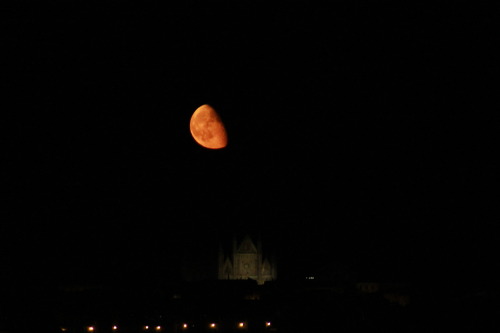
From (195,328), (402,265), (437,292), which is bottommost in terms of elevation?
(195,328)

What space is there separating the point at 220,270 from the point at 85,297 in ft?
121

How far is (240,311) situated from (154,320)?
5.39 meters

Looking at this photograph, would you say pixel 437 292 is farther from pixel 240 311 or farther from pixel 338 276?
pixel 338 276

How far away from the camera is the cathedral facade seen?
75.6m

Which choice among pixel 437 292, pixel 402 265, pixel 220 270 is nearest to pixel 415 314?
pixel 437 292

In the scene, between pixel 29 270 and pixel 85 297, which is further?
pixel 29 270

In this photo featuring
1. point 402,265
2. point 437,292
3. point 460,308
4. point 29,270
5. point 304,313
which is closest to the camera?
point 460,308

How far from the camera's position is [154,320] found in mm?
34219

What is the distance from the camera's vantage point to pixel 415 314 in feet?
91.0

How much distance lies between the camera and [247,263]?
76.2m

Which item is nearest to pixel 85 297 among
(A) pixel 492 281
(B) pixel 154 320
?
(B) pixel 154 320

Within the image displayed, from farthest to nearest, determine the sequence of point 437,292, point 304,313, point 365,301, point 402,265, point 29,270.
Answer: point 402,265, point 29,270, point 437,292, point 365,301, point 304,313

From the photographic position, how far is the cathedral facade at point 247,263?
75.6 metres

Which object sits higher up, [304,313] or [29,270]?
[29,270]
